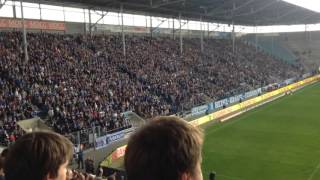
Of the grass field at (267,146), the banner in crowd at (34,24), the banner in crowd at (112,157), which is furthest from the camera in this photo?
the banner in crowd at (34,24)

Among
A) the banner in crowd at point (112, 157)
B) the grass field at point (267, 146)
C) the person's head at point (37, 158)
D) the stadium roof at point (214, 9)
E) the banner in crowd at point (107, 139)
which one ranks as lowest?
the grass field at point (267, 146)

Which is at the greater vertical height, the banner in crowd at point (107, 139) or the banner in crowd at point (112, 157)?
the banner in crowd at point (107, 139)

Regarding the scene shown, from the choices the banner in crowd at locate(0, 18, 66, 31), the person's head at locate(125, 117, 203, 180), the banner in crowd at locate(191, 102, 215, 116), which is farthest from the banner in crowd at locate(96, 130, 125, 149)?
the person's head at locate(125, 117, 203, 180)

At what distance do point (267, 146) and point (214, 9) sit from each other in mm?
33265

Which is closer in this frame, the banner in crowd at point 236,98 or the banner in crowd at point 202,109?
the banner in crowd at point 202,109

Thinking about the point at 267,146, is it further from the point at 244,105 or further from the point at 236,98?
the point at 236,98

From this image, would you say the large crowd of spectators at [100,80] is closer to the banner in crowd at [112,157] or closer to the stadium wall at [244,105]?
the stadium wall at [244,105]

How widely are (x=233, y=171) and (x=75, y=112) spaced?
393 inches

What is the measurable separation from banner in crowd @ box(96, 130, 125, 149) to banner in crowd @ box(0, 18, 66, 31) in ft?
46.7

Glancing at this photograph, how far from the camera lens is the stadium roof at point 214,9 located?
1663 inches

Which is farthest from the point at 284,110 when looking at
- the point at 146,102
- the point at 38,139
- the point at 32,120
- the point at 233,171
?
the point at 38,139

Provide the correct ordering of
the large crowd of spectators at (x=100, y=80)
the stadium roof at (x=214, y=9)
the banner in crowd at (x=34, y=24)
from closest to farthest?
the large crowd of spectators at (x=100, y=80) → the banner in crowd at (x=34, y=24) → the stadium roof at (x=214, y=9)

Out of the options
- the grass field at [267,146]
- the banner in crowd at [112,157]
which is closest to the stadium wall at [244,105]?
the grass field at [267,146]

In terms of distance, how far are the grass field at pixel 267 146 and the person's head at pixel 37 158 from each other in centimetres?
1835
